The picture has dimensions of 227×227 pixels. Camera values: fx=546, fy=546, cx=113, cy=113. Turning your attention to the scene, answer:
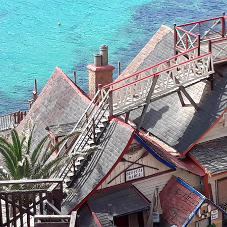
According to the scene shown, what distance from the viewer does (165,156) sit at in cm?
2478

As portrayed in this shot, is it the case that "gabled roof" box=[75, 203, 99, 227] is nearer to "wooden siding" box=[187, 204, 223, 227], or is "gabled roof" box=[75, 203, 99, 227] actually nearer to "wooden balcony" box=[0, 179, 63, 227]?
"wooden balcony" box=[0, 179, 63, 227]

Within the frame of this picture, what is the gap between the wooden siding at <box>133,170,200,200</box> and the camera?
24547 millimetres

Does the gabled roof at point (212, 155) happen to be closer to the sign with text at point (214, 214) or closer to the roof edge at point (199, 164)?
the roof edge at point (199, 164)

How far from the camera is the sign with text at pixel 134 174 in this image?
78.4ft

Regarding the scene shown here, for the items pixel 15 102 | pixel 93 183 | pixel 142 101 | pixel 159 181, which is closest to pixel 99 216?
pixel 93 183

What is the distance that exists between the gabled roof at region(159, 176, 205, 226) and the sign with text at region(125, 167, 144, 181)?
1.58 meters

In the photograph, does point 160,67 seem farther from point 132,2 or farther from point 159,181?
point 132,2

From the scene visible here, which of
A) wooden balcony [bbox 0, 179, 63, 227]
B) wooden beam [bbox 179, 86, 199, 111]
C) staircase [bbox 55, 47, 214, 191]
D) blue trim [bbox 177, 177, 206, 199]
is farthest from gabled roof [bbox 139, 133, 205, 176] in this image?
wooden balcony [bbox 0, 179, 63, 227]

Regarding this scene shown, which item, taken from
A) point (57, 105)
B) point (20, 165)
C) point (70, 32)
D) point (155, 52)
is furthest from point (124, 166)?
point (70, 32)

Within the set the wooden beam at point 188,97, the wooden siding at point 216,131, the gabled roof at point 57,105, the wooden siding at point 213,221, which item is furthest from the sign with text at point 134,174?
the wooden beam at point 188,97

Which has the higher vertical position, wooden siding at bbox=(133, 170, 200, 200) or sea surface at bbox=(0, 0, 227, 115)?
sea surface at bbox=(0, 0, 227, 115)

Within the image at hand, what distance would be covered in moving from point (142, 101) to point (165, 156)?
9.16 feet

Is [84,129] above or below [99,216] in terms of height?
above

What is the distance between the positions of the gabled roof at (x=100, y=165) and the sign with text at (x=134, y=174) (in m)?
1.11
